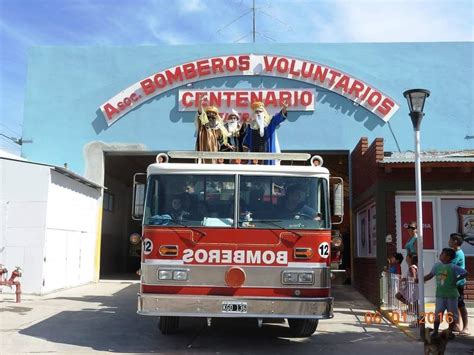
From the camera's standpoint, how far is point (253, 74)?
Answer: 16.9 meters

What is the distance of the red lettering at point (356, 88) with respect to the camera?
16.6m

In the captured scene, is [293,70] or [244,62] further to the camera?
[244,62]

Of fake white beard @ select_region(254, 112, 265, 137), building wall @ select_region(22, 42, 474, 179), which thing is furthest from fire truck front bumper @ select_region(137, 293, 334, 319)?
building wall @ select_region(22, 42, 474, 179)

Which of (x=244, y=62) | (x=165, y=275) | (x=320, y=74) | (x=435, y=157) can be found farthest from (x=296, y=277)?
(x=244, y=62)

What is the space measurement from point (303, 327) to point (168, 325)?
2170mm

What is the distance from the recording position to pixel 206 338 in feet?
27.3

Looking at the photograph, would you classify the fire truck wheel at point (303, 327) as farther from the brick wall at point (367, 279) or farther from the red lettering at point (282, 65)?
the red lettering at point (282, 65)

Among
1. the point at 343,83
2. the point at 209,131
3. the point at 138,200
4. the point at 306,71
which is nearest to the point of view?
the point at 138,200

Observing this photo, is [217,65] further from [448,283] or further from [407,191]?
[448,283]

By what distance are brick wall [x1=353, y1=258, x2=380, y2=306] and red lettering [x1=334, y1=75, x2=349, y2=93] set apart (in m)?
5.41

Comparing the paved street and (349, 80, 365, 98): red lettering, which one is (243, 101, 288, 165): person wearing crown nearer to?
the paved street

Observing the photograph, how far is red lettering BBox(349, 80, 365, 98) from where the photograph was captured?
653 inches

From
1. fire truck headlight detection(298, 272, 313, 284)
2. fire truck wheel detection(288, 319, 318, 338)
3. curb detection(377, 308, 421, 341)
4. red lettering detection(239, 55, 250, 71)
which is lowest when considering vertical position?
curb detection(377, 308, 421, 341)

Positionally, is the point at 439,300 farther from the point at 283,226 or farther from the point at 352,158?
the point at 352,158
